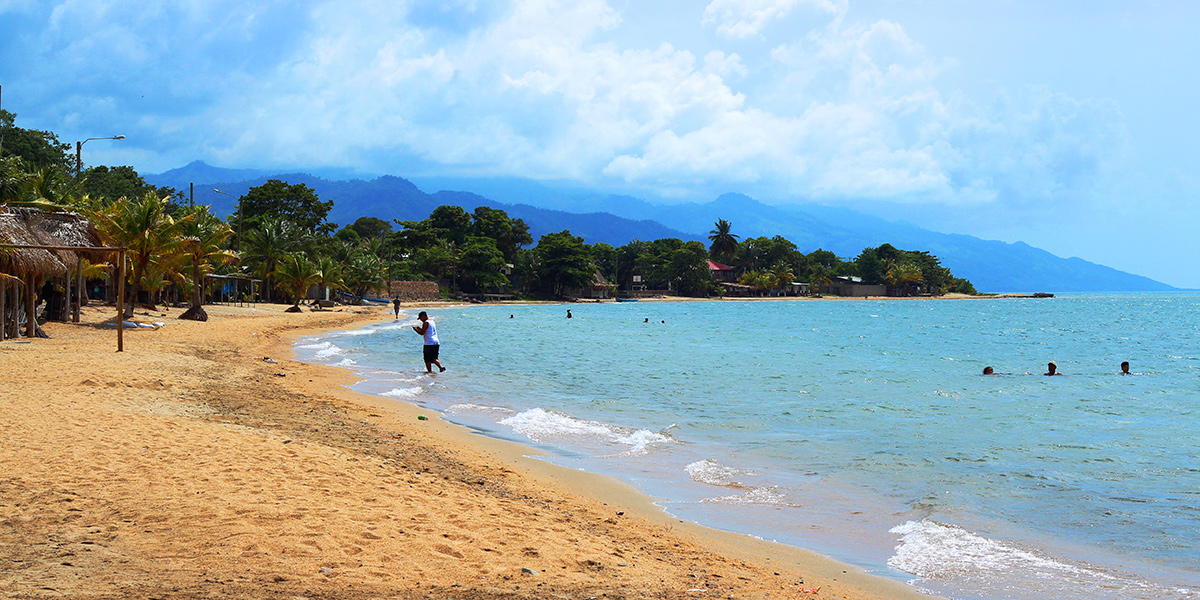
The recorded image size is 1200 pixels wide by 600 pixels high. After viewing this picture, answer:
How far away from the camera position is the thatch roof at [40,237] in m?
19.0

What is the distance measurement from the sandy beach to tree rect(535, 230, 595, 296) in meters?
88.0

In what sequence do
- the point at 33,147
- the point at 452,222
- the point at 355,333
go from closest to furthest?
the point at 355,333 < the point at 33,147 < the point at 452,222

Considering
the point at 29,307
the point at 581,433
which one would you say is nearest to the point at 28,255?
the point at 29,307

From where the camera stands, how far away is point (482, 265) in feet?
300

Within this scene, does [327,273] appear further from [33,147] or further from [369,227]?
[369,227]

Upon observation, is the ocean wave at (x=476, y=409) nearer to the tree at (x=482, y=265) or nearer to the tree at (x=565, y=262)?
the tree at (x=482, y=265)

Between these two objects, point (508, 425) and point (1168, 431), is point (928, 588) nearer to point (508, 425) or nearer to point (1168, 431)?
point (508, 425)

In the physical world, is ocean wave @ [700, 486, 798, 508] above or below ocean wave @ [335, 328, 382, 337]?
below

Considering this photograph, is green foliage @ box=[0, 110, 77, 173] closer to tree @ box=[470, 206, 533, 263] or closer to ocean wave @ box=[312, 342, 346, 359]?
ocean wave @ box=[312, 342, 346, 359]

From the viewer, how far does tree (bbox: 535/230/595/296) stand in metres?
98.7

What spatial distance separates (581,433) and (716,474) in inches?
126

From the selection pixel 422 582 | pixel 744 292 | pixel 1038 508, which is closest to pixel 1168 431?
pixel 1038 508

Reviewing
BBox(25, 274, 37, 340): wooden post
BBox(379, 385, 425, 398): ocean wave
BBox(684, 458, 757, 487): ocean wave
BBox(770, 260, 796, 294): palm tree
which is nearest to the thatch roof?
BBox(25, 274, 37, 340): wooden post

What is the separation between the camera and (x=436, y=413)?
537 inches
